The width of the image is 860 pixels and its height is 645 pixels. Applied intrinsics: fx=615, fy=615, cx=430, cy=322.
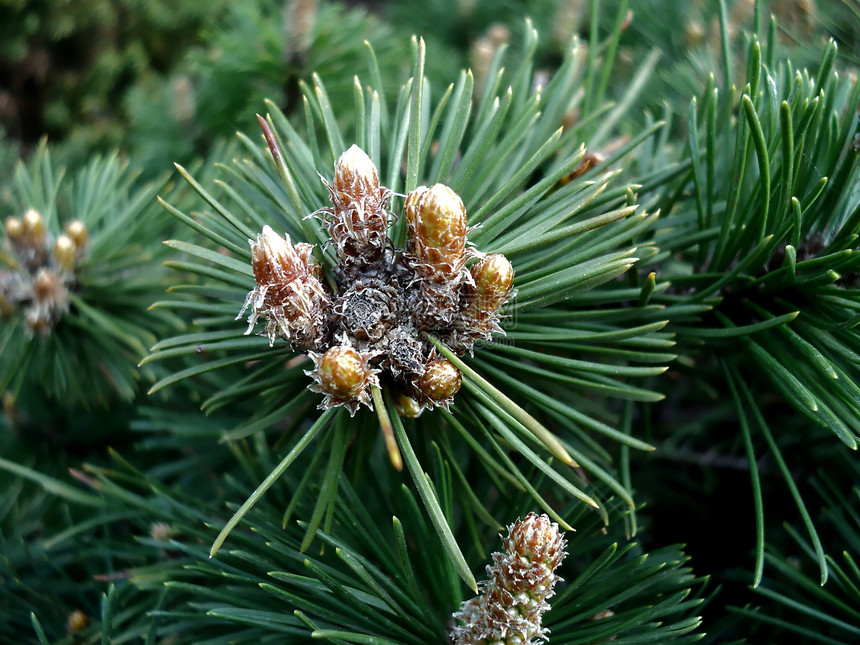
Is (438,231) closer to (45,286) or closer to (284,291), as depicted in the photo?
(284,291)

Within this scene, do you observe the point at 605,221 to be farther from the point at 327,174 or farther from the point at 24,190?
the point at 24,190

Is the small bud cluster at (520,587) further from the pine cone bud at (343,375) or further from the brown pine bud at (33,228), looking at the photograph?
the brown pine bud at (33,228)

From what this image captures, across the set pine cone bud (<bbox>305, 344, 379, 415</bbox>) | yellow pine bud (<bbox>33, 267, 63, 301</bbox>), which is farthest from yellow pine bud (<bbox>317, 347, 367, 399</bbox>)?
yellow pine bud (<bbox>33, 267, 63, 301</bbox>)

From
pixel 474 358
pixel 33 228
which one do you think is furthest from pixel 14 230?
pixel 474 358

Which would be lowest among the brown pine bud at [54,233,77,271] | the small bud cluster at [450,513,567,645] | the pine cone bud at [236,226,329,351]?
the small bud cluster at [450,513,567,645]

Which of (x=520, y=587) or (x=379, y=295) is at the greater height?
(x=379, y=295)

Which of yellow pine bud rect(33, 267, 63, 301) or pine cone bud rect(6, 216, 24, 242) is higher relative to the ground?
pine cone bud rect(6, 216, 24, 242)

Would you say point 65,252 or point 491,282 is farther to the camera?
point 65,252

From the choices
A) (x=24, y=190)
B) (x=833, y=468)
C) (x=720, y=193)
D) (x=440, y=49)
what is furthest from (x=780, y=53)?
(x=24, y=190)

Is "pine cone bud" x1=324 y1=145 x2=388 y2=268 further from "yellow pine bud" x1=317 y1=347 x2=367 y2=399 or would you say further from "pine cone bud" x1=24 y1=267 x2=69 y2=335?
"pine cone bud" x1=24 y1=267 x2=69 y2=335
